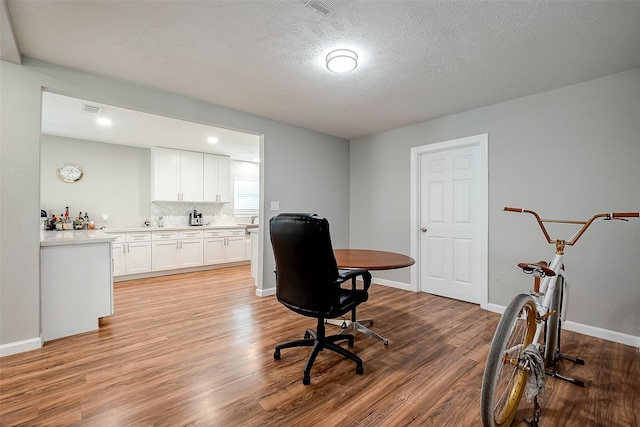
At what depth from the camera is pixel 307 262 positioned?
186 centimetres

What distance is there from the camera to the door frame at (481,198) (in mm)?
3385

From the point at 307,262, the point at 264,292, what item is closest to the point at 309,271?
the point at 307,262

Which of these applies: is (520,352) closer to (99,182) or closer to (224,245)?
(224,245)

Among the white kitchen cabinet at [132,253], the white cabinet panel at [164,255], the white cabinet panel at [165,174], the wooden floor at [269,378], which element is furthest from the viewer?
the white cabinet panel at [165,174]

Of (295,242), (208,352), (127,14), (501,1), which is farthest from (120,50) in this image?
(501,1)

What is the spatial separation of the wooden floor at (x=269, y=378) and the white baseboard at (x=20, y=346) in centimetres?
6

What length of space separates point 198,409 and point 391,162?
12.6ft

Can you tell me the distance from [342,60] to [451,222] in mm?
2587

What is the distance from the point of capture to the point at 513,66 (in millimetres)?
2455

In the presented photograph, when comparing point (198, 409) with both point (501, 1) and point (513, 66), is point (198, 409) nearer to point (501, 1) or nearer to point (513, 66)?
point (501, 1)

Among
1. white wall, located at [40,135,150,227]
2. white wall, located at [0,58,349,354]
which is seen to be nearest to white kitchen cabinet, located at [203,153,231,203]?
white wall, located at [40,135,150,227]

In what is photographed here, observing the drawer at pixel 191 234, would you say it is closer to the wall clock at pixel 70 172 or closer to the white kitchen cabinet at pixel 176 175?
the white kitchen cabinet at pixel 176 175

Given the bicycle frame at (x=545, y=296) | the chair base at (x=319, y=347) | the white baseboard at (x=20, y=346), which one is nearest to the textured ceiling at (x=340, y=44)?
the bicycle frame at (x=545, y=296)

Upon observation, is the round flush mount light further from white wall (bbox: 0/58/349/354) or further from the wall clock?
the wall clock
